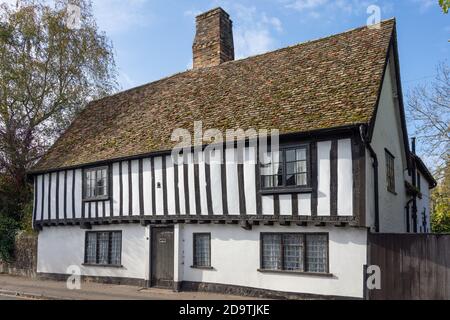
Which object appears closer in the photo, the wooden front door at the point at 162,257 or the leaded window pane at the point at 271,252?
the leaded window pane at the point at 271,252

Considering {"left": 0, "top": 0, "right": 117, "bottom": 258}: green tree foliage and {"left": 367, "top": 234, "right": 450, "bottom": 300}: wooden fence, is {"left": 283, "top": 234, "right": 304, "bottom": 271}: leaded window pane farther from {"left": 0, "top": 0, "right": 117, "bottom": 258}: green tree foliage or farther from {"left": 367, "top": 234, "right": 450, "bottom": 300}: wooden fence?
{"left": 0, "top": 0, "right": 117, "bottom": 258}: green tree foliage

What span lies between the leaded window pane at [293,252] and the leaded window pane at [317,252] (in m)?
0.19

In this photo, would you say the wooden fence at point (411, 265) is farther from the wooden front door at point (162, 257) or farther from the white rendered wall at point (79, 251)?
the white rendered wall at point (79, 251)

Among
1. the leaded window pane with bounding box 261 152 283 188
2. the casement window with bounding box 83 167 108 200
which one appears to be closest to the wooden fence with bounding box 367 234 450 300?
the leaded window pane with bounding box 261 152 283 188

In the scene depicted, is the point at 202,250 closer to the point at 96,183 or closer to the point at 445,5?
the point at 96,183

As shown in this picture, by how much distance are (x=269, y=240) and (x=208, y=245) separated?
2.05 m

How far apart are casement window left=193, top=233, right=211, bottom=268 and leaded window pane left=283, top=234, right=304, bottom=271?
2.46 meters

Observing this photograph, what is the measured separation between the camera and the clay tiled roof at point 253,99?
1191 centimetres

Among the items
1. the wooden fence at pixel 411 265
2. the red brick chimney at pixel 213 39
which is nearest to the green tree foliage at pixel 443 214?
the red brick chimney at pixel 213 39

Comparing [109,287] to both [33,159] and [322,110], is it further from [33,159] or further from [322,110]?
[33,159]

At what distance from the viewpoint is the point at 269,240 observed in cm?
1201

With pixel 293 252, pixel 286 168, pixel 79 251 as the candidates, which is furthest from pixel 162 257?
pixel 286 168

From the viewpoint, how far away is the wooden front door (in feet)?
44.7
